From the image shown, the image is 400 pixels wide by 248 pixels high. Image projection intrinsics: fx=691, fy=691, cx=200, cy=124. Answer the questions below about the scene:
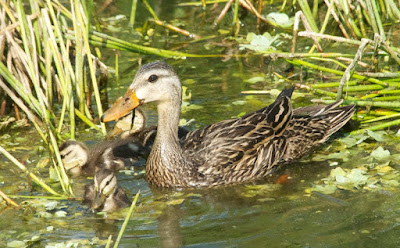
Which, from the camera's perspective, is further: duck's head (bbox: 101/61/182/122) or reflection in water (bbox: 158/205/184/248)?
duck's head (bbox: 101/61/182/122)

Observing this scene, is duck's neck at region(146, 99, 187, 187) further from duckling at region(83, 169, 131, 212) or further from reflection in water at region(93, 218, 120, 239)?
reflection in water at region(93, 218, 120, 239)

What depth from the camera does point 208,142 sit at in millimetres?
6430

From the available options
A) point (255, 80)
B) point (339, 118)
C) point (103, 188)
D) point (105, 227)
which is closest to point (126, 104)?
point (103, 188)

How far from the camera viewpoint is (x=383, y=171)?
6051 mm

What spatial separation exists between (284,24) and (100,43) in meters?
3.12

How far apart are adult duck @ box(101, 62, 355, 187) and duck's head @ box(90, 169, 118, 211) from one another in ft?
2.32

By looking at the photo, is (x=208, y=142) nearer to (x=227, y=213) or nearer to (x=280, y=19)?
(x=227, y=213)

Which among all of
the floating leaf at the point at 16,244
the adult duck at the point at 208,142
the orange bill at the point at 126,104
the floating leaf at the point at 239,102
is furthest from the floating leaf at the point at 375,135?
the floating leaf at the point at 16,244

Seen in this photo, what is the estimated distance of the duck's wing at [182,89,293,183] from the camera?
6.31 metres

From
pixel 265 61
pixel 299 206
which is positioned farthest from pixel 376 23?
pixel 299 206

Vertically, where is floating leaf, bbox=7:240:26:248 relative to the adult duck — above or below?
below

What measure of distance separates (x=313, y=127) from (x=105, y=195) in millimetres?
2293

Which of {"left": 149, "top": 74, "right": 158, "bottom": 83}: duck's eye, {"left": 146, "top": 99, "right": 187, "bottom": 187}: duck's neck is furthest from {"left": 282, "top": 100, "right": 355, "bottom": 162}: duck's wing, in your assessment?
{"left": 149, "top": 74, "right": 158, "bottom": 83}: duck's eye

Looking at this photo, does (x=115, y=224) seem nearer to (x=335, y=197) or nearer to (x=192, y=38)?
(x=335, y=197)
